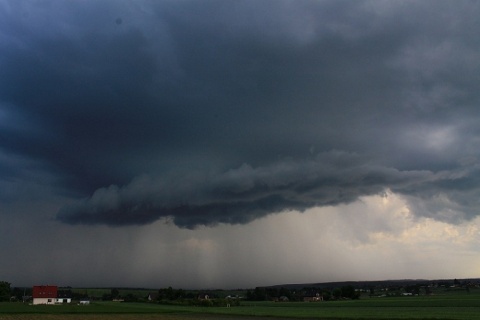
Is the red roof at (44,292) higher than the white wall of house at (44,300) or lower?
higher

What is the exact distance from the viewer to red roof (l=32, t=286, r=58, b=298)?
163 m

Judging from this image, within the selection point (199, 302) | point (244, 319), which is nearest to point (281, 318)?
point (244, 319)

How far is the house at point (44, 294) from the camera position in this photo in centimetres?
16125

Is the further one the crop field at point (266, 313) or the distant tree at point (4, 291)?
the distant tree at point (4, 291)

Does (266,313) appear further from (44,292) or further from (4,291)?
(4,291)

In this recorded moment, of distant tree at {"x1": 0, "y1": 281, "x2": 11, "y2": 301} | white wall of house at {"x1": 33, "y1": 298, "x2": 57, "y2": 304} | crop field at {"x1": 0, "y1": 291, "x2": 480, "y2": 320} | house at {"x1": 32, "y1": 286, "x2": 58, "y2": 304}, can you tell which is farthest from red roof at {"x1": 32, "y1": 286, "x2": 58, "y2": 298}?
crop field at {"x1": 0, "y1": 291, "x2": 480, "y2": 320}

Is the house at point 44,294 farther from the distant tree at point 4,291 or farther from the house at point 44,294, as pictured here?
the distant tree at point 4,291

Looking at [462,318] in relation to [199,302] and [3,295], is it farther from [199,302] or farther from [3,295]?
Result: [3,295]

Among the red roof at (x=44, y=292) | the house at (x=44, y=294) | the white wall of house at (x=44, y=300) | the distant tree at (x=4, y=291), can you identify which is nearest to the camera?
the white wall of house at (x=44, y=300)

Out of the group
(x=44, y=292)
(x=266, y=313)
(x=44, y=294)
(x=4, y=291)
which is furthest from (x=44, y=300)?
(x=266, y=313)

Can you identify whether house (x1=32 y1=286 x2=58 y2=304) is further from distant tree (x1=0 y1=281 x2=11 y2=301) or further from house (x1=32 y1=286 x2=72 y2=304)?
distant tree (x1=0 y1=281 x2=11 y2=301)

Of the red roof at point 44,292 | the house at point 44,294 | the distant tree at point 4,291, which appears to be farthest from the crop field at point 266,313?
the distant tree at point 4,291

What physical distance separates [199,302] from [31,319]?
304ft

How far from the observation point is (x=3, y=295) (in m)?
173
